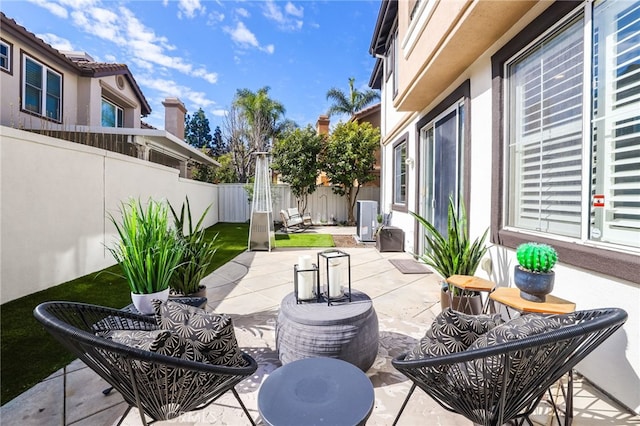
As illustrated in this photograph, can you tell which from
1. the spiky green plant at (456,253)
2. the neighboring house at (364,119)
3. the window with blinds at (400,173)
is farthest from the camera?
the neighboring house at (364,119)

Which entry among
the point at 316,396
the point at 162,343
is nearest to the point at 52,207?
the point at 162,343

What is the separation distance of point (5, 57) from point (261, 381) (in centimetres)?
1123

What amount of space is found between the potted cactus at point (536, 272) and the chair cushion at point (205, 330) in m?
2.25

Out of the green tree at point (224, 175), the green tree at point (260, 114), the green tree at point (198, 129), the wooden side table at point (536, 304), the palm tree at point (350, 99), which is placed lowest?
the wooden side table at point (536, 304)

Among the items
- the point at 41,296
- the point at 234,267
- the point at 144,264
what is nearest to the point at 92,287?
the point at 41,296

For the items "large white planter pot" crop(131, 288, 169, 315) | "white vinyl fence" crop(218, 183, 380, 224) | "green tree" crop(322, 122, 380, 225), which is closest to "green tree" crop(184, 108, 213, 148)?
"white vinyl fence" crop(218, 183, 380, 224)

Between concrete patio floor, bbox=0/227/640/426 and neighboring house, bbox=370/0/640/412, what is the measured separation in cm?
85

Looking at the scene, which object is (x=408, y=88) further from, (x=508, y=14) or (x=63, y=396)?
(x=63, y=396)

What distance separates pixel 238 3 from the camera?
7.56 m

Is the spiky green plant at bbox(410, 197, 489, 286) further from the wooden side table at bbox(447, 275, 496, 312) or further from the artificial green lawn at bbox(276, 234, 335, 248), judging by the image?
the artificial green lawn at bbox(276, 234, 335, 248)

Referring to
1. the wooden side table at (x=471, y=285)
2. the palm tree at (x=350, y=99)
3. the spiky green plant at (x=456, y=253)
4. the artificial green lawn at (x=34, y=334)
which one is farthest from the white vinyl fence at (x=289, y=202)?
the wooden side table at (x=471, y=285)

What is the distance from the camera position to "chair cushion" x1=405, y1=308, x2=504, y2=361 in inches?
63.1

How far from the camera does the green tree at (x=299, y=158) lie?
528 inches

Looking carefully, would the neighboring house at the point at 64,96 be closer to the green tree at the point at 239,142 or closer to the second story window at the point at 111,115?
the second story window at the point at 111,115
